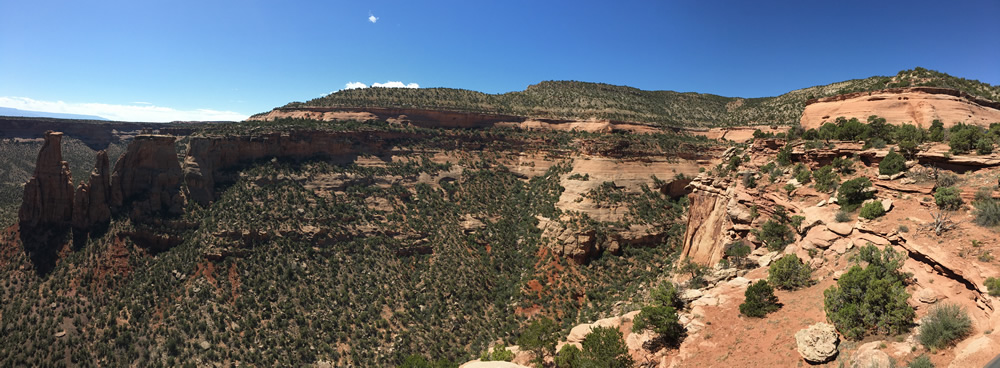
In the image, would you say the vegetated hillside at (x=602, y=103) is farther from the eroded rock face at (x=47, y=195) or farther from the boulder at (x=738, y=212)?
the boulder at (x=738, y=212)

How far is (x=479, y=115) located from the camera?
69750 millimetres

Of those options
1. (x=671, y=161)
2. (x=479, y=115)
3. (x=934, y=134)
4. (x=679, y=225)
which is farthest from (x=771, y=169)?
(x=479, y=115)

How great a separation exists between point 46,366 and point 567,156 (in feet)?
195

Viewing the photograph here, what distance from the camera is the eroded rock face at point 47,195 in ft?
131

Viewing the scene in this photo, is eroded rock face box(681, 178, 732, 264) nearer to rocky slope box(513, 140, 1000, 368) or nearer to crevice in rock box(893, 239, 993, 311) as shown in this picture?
rocky slope box(513, 140, 1000, 368)

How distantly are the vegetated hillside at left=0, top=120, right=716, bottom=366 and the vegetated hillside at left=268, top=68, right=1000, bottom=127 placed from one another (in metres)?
13.3

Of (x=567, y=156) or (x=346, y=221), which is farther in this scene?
(x=567, y=156)

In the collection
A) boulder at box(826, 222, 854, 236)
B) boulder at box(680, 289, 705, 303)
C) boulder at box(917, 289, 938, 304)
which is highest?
boulder at box(826, 222, 854, 236)

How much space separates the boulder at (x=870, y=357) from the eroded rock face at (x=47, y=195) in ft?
210

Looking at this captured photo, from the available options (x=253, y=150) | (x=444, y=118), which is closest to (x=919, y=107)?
(x=444, y=118)

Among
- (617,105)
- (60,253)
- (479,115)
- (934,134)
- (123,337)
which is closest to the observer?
(934,134)

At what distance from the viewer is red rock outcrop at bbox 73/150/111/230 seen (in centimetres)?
4016

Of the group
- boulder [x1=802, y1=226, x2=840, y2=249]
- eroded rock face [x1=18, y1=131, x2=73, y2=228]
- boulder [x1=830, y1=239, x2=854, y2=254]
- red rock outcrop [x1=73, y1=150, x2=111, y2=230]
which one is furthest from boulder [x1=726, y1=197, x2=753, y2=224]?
eroded rock face [x1=18, y1=131, x2=73, y2=228]

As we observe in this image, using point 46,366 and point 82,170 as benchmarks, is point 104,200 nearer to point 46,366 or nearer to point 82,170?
point 46,366
